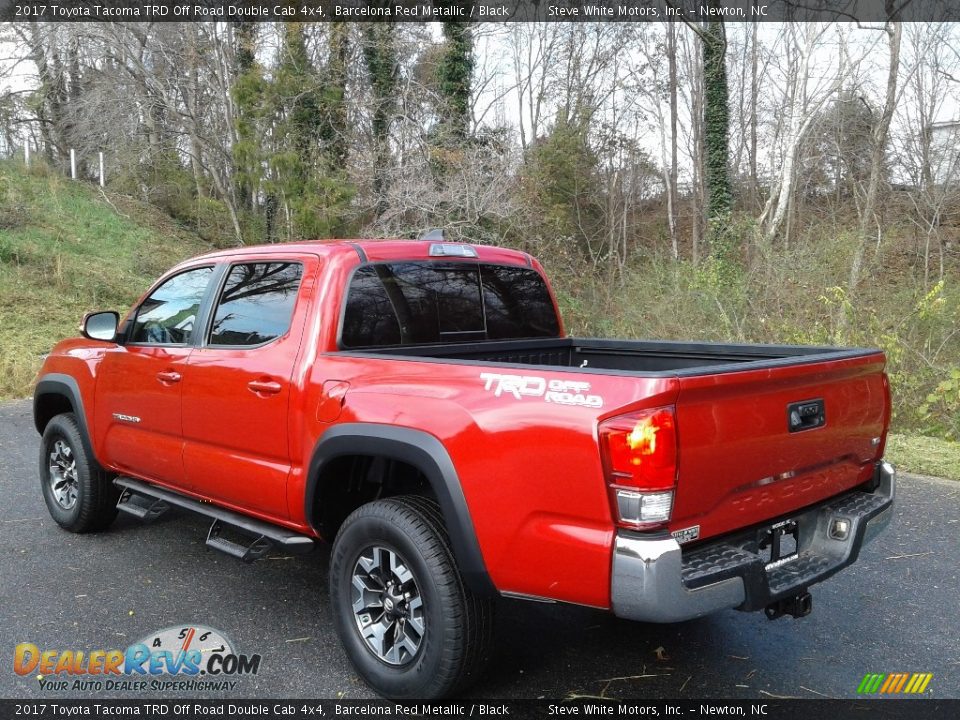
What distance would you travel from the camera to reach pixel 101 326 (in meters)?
4.80

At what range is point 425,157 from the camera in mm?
16188

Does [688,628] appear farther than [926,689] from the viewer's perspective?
Yes

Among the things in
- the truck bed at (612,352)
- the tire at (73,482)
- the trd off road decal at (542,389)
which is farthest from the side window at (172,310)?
the trd off road decal at (542,389)

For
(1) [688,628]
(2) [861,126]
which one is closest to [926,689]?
(1) [688,628]

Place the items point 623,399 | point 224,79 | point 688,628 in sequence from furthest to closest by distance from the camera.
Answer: point 224,79 → point 688,628 → point 623,399

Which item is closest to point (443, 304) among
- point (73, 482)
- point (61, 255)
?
point (73, 482)

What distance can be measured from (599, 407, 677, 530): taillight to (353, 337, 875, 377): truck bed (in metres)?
1.18

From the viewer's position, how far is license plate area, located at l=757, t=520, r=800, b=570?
2955 mm

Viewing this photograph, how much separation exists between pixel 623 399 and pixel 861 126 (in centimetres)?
1757

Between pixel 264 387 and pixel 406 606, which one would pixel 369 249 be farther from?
pixel 406 606

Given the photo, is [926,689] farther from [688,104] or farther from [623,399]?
[688,104]

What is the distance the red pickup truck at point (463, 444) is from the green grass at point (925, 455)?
12.2ft

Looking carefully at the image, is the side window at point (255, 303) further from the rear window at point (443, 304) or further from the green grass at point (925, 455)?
the green grass at point (925, 455)

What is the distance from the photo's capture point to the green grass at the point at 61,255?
579 inches
